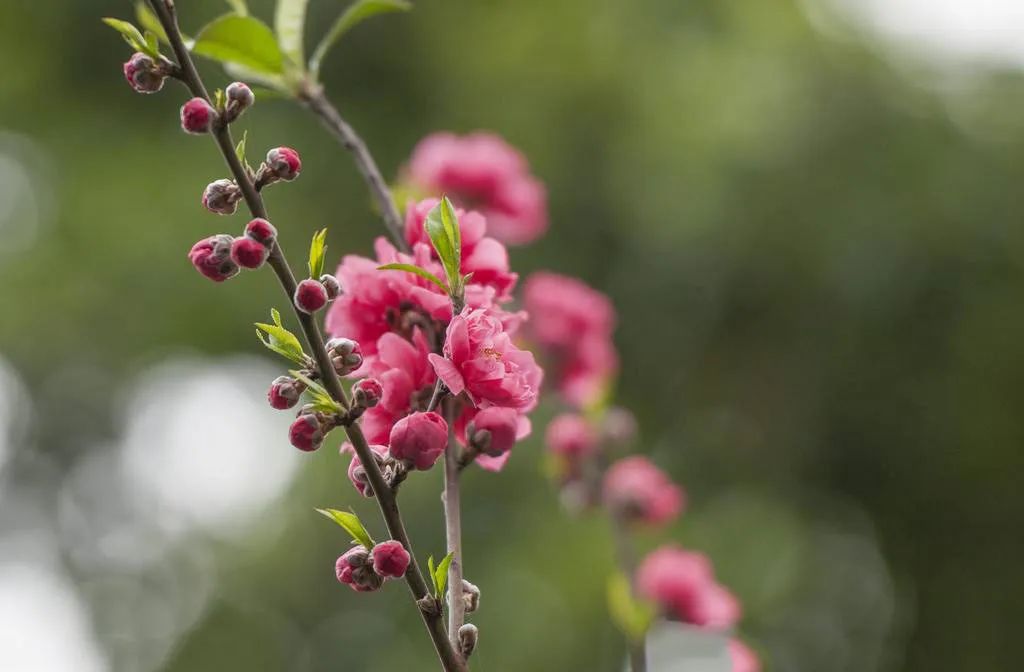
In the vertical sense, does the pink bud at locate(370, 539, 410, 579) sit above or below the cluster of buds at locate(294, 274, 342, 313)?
below

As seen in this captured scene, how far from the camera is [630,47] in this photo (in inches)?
223

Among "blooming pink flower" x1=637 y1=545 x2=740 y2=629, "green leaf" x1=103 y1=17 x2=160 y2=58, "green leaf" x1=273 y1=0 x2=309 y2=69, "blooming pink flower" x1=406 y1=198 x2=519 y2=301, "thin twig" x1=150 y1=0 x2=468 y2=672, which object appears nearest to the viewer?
"thin twig" x1=150 y1=0 x2=468 y2=672

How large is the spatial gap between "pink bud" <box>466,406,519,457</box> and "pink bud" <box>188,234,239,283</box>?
0.74 feet

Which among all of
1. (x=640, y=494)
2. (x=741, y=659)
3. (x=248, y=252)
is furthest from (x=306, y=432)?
(x=640, y=494)

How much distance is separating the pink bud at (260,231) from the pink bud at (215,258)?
4 centimetres

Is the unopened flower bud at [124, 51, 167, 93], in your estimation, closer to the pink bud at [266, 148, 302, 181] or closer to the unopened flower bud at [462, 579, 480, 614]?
the pink bud at [266, 148, 302, 181]

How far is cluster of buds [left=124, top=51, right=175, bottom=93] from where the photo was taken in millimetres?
779

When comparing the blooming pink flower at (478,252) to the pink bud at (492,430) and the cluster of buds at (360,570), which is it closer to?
the pink bud at (492,430)

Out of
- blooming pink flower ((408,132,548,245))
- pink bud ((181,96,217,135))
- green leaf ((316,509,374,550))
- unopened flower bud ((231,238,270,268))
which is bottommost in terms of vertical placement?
green leaf ((316,509,374,550))

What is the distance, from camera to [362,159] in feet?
3.64

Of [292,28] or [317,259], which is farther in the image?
[292,28]

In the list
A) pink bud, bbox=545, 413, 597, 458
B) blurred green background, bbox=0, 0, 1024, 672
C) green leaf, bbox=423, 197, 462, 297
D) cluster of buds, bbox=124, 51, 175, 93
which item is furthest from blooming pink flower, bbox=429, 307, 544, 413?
blurred green background, bbox=0, 0, 1024, 672

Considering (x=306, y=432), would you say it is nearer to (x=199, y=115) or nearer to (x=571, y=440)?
(x=199, y=115)

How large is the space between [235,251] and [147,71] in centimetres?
17
